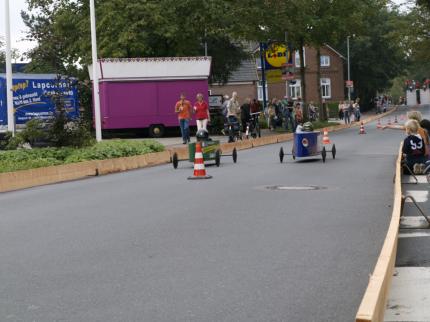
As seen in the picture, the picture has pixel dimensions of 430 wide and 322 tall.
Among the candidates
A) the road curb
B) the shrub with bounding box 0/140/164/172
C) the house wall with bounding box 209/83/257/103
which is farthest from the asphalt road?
the house wall with bounding box 209/83/257/103

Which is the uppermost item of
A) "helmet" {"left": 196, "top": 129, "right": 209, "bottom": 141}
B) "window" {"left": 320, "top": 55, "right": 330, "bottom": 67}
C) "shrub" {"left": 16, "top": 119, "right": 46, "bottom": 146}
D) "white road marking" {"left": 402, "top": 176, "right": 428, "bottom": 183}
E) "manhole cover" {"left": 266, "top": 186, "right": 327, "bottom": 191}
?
"window" {"left": 320, "top": 55, "right": 330, "bottom": 67}

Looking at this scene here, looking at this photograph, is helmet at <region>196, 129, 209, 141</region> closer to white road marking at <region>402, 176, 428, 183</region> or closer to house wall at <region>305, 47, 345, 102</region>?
white road marking at <region>402, 176, 428, 183</region>

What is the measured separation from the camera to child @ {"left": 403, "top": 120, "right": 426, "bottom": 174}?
15.8m

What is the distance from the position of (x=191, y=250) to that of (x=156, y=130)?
1079 inches

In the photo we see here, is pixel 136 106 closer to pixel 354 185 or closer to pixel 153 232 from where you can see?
pixel 354 185

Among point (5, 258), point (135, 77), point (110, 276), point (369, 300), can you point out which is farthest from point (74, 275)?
point (135, 77)

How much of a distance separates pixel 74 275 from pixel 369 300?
3.27 meters

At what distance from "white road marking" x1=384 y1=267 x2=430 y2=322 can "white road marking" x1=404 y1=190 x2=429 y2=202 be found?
5614 mm

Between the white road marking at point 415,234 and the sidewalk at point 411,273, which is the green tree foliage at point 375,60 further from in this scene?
the white road marking at point 415,234

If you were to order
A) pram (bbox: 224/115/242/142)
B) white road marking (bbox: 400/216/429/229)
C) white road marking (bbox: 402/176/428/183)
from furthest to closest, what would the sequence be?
pram (bbox: 224/115/242/142) < white road marking (bbox: 402/176/428/183) < white road marking (bbox: 400/216/429/229)

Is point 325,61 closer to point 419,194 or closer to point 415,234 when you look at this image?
point 419,194

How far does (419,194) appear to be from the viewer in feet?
44.4

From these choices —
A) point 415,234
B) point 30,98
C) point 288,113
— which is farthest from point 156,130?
point 415,234

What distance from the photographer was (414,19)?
218ft
